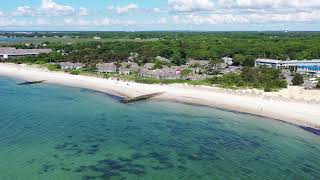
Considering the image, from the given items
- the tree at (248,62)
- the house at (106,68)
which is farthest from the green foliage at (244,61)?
the house at (106,68)

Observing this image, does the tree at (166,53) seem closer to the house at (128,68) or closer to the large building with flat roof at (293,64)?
the house at (128,68)

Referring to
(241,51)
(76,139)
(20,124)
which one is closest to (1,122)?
(20,124)

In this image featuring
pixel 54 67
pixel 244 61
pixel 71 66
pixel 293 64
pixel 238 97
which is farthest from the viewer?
pixel 244 61

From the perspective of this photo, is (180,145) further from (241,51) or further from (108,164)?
(241,51)

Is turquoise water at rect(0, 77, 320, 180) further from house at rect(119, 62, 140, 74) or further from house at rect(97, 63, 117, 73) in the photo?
house at rect(97, 63, 117, 73)

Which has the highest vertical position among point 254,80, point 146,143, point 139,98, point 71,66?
point 254,80

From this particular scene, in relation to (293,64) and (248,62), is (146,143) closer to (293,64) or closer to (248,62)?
(248,62)

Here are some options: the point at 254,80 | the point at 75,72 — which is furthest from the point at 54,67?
the point at 254,80
